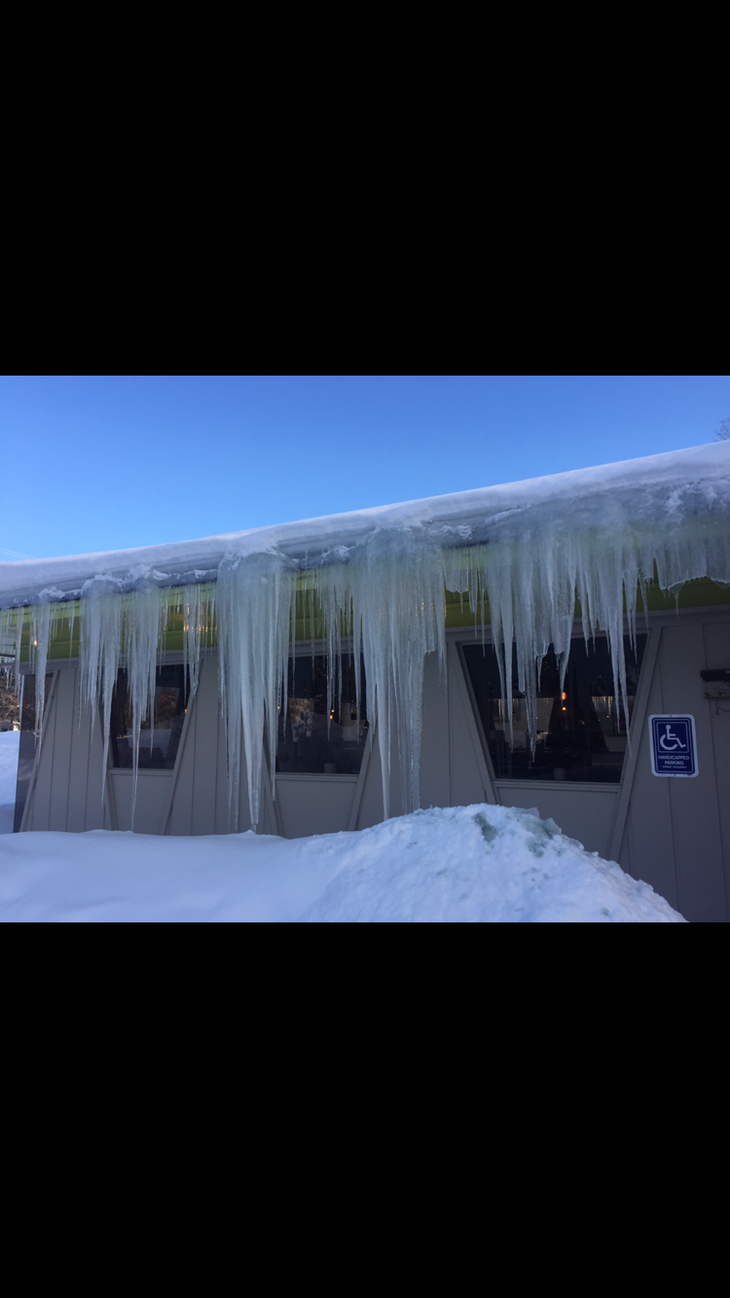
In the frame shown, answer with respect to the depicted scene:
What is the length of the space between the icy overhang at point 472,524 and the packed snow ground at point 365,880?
161 cm

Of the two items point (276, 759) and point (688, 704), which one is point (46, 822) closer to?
point (276, 759)

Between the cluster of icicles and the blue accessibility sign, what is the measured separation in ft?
1.22

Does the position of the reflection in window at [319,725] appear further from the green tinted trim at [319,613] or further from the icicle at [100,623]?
the icicle at [100,623]

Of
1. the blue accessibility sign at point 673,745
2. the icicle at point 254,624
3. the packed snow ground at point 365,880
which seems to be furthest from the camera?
the blue accessibility sign at point 673,745

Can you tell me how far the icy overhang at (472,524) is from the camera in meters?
2.90

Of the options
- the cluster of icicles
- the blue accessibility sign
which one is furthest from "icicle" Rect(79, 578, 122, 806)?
the blue accessibility sign

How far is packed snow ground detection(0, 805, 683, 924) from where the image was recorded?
2.35m

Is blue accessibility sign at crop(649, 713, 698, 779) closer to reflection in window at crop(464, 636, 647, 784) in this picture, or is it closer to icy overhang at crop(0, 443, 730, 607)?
reflection in window at crop(464, 636, 647, 784)

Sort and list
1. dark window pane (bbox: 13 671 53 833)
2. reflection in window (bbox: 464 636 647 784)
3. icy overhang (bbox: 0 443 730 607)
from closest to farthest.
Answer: icy overhang (bbox: 0 443 730 607)
reflection in window (bbox: 464 636 647 784)
dark window pane (bbox: 13 671 53 833)

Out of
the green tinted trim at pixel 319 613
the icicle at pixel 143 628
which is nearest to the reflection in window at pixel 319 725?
the green tinted trim at pixel 319 613

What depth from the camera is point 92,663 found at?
4.30 m

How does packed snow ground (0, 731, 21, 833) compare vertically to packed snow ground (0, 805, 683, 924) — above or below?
below

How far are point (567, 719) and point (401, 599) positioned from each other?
1.94 metres

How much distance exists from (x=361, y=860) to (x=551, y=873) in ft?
2.99
